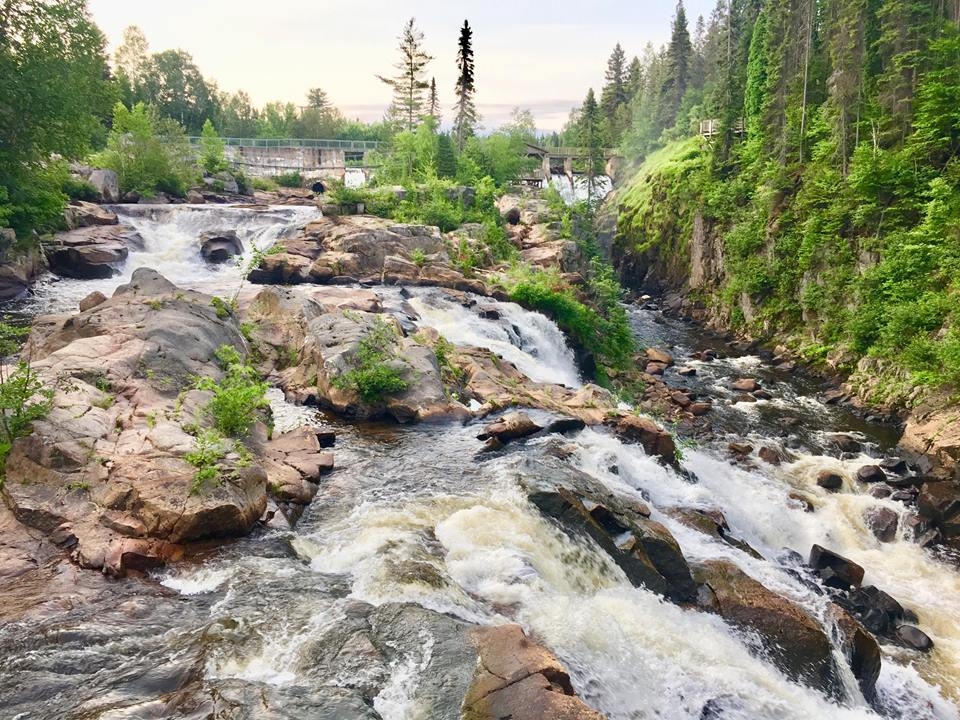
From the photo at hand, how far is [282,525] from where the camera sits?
10414 mm

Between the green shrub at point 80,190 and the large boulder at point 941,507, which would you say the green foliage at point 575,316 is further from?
the green shrub at point 80,190

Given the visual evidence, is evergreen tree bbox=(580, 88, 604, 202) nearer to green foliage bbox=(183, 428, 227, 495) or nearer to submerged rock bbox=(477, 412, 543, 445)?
submerged rock bbox=(477, 412, 543, 445)

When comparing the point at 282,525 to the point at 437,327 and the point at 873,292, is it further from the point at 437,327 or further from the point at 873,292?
the point at 873,292

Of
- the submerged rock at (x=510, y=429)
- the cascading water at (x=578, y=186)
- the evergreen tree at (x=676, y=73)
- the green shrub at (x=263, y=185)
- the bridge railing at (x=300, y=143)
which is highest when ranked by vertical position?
the evergreen tree at (x=676, y=73)

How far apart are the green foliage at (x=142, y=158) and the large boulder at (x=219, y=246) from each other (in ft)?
41.6

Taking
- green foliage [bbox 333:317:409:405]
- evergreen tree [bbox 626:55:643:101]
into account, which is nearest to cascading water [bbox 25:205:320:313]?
green foliage [bbox 333:317:409:405]

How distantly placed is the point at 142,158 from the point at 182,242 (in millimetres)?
13171

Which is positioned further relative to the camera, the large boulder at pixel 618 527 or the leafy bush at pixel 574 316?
the leafy bush at pixel 574 316

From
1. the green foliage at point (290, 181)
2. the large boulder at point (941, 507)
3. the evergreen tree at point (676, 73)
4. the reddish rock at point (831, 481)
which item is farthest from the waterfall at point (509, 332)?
the evergreen tree at point (676, 73)

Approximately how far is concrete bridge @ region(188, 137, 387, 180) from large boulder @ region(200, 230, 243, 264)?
3715 cm

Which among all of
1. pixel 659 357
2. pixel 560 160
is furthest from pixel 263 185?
pixel 659 357

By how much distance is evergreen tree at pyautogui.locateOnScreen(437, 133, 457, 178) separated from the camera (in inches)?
1839

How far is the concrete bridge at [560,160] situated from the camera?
74.4m

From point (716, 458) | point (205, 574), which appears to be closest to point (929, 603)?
point (716, 458)
